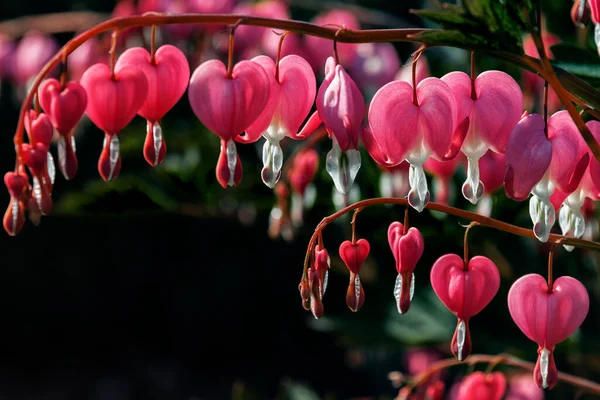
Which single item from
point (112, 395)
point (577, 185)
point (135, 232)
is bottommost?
point (112, 395)

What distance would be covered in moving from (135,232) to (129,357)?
82cm

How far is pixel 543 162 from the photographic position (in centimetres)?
57

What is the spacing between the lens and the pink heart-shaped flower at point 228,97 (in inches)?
23.2

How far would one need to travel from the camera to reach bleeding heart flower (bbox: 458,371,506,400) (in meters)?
0.85

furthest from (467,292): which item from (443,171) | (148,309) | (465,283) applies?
(148,309)

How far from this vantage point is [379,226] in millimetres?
1295

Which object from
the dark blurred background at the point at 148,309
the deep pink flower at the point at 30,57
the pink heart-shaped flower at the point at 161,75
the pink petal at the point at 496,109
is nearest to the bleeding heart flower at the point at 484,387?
the pink petal at the point at 496,109

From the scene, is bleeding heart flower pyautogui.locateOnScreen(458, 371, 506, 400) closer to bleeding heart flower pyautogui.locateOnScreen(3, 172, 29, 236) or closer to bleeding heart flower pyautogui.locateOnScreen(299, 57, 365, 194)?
bleeding heart flower pyautogui.locateOnScreen(299, 57, 365, 194)

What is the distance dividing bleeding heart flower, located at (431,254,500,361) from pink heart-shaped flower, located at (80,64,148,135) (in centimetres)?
25

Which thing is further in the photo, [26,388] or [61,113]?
[26,388]

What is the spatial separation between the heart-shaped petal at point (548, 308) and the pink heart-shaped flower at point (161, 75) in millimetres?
290

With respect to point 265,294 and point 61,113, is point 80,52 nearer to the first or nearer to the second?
point 61,113

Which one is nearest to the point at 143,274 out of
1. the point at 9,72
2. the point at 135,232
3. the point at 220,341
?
the point at 135,232

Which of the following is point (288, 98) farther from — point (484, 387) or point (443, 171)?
point (443, 171)
